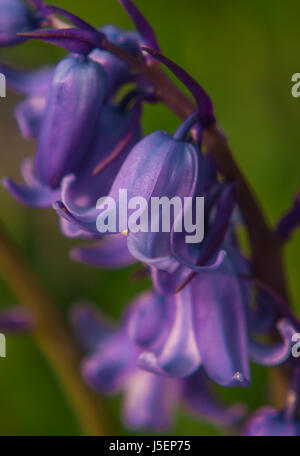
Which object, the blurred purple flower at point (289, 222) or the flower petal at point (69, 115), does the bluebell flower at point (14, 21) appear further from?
the blurred purple flower at point (289, 222)

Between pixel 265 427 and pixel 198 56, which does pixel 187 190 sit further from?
pixel 198 56

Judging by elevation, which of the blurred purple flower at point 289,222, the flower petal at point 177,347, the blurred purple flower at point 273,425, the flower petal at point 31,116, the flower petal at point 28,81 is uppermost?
the flower petal at point 28,81

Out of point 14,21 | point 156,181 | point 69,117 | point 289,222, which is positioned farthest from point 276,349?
point 14,21

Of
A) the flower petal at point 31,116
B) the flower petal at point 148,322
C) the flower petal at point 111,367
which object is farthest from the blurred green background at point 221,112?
the flower petal at point 31,116

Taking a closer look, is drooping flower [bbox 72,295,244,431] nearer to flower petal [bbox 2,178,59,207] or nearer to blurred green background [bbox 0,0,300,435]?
flower petal [bbox 2,178,59,207]

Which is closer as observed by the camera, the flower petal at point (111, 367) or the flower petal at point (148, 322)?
the flower petal at point (148, 322)
